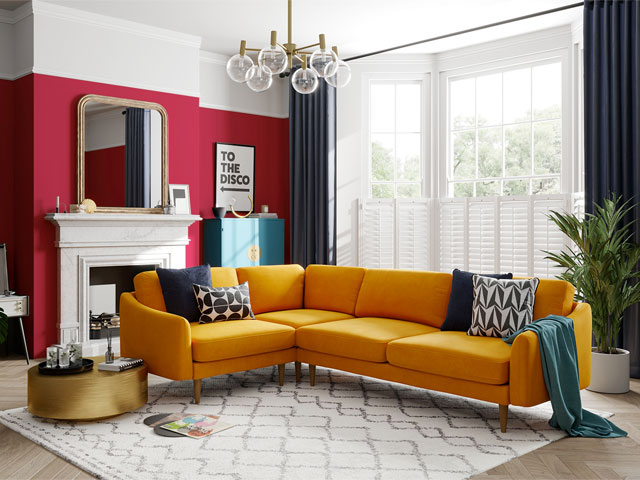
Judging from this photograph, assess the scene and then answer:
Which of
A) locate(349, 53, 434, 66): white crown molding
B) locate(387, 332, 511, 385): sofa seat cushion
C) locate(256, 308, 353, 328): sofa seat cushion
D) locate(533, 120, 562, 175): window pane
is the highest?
locate(349, 53, 434, 66): white crown molding

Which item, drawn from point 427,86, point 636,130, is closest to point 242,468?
point 636,130

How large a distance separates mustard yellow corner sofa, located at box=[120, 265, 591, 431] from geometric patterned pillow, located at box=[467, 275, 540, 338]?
0.11m

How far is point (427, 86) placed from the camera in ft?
21.8

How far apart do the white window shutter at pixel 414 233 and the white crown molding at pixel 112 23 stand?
2.69 metres

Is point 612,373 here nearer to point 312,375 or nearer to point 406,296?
point 406,296

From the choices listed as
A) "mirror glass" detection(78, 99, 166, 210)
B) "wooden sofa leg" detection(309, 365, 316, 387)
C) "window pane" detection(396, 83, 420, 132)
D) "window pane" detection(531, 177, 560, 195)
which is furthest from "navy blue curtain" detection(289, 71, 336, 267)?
"wooden sofa leg" detection(309, 365, 316, 387)

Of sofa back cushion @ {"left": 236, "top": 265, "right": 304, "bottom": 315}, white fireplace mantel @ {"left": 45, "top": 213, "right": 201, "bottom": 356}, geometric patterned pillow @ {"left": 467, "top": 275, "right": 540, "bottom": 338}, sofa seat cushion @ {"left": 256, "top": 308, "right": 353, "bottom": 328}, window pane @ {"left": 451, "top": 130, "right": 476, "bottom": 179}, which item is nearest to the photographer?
geometric patterned pillow @ {"left": 467, "top": 275, "right": 540, "bottom": 338}

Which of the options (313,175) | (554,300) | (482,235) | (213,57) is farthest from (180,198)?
(554,300)

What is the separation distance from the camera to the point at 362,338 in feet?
13.4

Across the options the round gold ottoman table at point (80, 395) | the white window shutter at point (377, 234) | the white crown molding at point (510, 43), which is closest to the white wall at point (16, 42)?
the round gold ottoman table at point (80, 395)

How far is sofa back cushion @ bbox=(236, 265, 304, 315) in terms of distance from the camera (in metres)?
4.99

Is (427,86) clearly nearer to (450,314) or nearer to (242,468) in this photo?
(450,314)

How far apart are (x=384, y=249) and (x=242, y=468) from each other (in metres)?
3.98

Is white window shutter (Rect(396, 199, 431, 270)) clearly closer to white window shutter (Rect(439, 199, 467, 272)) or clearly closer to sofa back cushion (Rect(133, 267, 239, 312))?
white window shutter (Rect(439, 199, 467, 272))
